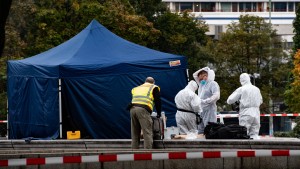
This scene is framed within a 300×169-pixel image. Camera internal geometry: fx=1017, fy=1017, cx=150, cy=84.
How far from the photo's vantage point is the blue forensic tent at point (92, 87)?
2431 cm

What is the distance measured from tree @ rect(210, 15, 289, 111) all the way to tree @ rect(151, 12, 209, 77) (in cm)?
260

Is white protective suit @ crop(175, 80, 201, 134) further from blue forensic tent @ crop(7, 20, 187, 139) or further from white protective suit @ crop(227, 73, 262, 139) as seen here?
blue forensic tent @ crop(7, 20, 187, 139)

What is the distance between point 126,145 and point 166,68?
14.9 feet

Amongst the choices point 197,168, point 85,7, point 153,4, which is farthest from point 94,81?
point 153,4

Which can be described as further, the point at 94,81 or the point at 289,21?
the point at 289,21

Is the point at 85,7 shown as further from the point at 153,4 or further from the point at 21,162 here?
the point at 21,162

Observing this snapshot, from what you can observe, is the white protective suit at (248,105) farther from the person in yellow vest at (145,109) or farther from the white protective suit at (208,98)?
the person in yellow vest at (145,109)

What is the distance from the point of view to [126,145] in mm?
20812

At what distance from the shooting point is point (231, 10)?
126750 millimetres

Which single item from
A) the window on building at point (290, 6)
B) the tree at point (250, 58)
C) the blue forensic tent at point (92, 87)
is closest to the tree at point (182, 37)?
the tree at point (250, 58)

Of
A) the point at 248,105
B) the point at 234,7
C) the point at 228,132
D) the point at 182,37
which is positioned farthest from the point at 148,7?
the point at 234,7

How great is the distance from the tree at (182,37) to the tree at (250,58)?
8.51 ft

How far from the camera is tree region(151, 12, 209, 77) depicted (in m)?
60.8

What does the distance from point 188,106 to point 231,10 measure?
106 m
